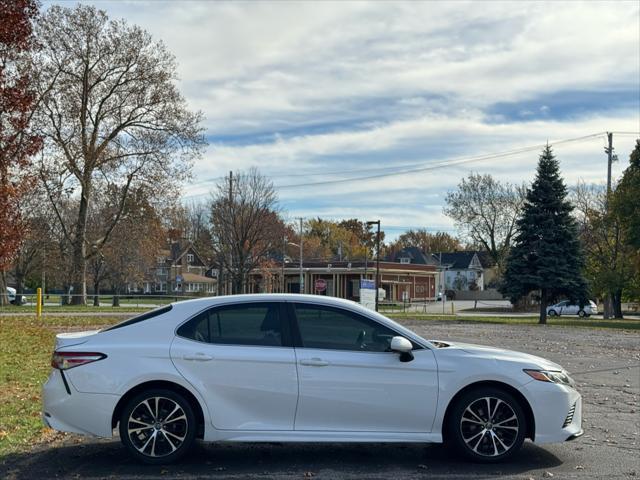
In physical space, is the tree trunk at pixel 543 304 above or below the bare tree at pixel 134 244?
below

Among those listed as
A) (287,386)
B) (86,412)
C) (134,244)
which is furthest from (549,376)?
(134,244)

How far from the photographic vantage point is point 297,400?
21.9 feet

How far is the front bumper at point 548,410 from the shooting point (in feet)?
22.6

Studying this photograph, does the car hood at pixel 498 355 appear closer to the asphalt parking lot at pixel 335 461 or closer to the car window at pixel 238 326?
the asphalt parking lot at pixel 335 461

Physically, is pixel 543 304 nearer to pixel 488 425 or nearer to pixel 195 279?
pixel 488 425

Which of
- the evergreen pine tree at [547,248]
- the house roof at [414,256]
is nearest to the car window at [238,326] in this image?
the evergreen pine tree at [547,248]

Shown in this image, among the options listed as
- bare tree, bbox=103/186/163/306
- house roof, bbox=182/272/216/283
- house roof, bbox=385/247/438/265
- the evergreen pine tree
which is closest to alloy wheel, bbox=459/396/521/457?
the evergreen pine tree

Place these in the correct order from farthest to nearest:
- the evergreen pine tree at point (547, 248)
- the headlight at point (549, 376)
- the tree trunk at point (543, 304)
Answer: the evergreen pine tree at point (547, 248)
the tree trunk at point (543, 304)
the headlight at point (549, 376)

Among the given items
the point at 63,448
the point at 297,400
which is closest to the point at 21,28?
the point at 63,448

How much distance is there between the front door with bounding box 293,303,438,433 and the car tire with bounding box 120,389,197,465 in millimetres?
1037

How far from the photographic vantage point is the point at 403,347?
22.1 feet

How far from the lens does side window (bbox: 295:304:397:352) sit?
690cm

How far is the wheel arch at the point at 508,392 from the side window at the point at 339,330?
0.81 metres

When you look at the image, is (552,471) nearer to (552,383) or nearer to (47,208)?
(552,383)
